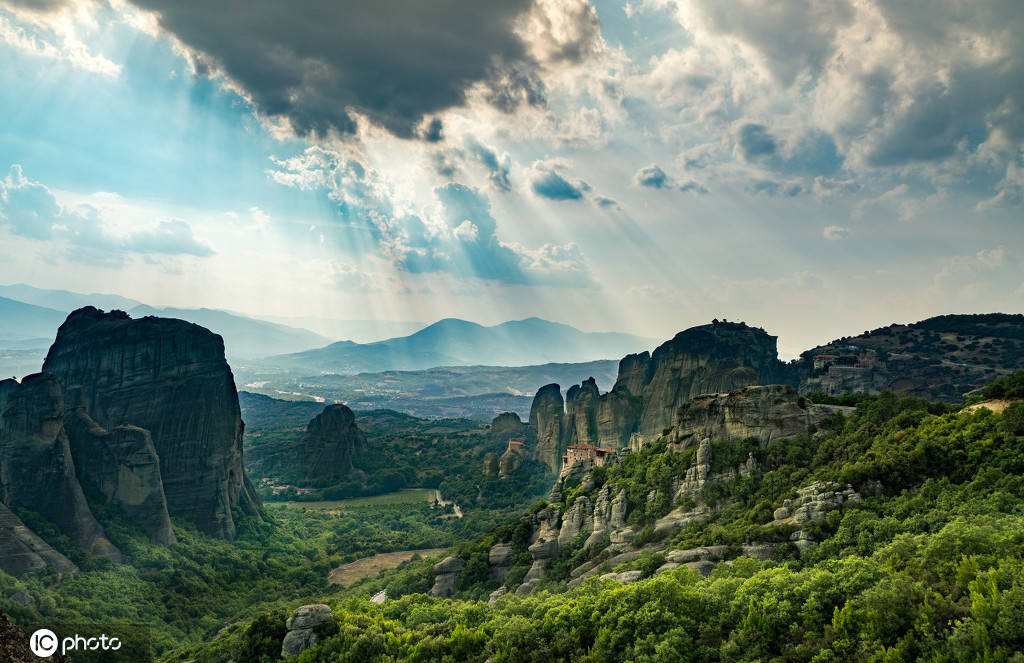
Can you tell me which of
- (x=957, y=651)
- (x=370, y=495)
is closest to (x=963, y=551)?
(x=957, y=651)

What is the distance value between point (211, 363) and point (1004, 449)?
84.1 meters

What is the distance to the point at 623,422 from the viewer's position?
105 meters

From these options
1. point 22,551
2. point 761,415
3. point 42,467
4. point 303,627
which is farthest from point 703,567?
point 42,467

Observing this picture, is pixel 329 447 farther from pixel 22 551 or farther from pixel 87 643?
pixel 87 643

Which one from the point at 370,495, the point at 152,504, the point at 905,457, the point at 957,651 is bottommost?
the point at 370,495

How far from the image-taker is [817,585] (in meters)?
19.3

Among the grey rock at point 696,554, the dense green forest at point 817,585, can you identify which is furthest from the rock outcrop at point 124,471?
the grey rock at point 696,554

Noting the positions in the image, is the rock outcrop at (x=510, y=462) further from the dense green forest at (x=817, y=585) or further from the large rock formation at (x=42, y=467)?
the dense green forest at (x=817, y=585)

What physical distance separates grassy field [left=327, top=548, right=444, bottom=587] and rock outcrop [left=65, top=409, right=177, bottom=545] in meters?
19.4

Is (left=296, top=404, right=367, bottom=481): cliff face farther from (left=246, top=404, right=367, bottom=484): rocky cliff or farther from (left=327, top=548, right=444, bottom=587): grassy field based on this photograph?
(left=327, top=548, right=444, bottom=587): grassy field

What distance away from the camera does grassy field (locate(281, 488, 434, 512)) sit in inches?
4254

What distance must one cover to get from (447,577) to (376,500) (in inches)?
2909

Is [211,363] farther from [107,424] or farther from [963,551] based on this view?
[963,551]

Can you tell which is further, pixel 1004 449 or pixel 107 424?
pixel 107 424
